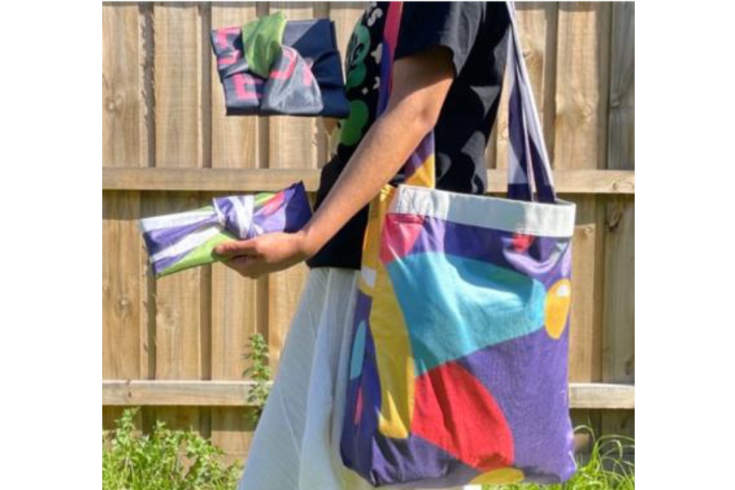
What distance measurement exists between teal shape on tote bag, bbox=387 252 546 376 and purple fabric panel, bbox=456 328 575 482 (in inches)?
1.0

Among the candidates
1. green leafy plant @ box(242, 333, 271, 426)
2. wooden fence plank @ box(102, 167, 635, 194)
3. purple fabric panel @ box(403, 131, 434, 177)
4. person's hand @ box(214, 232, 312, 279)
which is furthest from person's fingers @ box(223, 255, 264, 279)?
wooden fence plank @ box(102, 167, 635, 194)

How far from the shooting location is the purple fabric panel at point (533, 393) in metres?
1.76

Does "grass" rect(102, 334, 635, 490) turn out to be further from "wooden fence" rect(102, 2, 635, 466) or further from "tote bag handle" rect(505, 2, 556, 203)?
"tote bag handle" rect(505, 2, 556, 203)

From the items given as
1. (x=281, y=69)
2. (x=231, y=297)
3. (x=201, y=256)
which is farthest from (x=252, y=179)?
(x=201, y=256)

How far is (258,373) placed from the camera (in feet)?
11.5

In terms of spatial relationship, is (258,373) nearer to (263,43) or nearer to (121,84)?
(121,84)

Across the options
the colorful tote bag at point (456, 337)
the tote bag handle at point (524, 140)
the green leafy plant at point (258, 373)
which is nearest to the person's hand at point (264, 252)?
the colorful tote bag at point (456, 337)

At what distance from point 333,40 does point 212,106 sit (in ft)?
5.82

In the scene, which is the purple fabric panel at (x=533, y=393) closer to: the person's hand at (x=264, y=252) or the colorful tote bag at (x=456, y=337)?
the colorful tote bag at (x=456, y=337)

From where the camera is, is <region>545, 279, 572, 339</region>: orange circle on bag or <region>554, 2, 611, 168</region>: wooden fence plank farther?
<region>554, 2, 611, 168</region>: wooden fence plank

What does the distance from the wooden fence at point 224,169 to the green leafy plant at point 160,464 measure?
0.42ft

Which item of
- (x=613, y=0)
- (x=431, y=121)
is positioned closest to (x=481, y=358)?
(x=431, y=121)

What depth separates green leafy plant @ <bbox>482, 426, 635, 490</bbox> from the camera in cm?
348

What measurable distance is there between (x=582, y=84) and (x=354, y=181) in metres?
2.21
